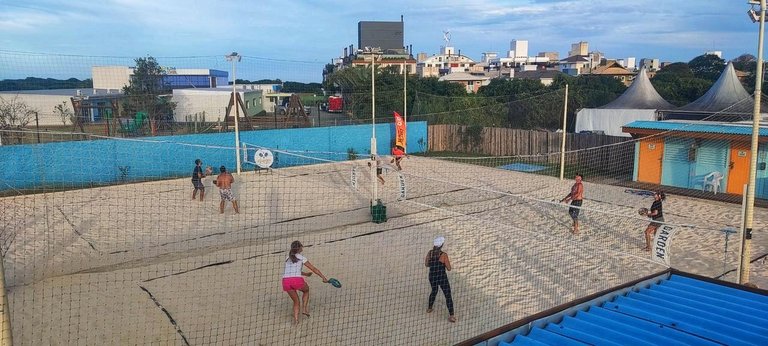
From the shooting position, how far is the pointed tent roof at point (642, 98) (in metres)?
25.6

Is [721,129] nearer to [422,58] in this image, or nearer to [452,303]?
[452,303]

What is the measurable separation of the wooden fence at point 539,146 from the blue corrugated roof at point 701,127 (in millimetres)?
1796

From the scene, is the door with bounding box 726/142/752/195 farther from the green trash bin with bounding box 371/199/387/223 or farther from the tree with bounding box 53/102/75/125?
the tree with bounding box 53/102/75/125

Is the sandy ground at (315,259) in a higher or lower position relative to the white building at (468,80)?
lower

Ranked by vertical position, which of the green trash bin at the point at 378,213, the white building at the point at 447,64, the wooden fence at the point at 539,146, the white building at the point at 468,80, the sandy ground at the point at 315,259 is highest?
the white building at the point at 447,64

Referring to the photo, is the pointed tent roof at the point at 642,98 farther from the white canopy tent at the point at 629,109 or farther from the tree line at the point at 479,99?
the tree line at the point at 479,99

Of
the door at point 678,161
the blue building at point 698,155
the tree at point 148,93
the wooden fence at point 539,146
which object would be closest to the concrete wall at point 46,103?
the tree at point 148,93

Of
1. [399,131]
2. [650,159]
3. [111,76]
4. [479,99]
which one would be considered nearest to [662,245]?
[650,159]

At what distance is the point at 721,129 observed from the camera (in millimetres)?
15195

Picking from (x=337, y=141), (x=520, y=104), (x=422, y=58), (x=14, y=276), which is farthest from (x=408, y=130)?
(x=422, y=58)

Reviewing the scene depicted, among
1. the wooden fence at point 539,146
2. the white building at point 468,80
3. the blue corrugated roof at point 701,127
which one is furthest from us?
the white building at point 468,80

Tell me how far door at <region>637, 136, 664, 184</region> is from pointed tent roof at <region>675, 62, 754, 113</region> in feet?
22.2

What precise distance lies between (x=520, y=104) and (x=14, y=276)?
27.0 m

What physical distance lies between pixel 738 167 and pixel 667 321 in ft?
43.1
